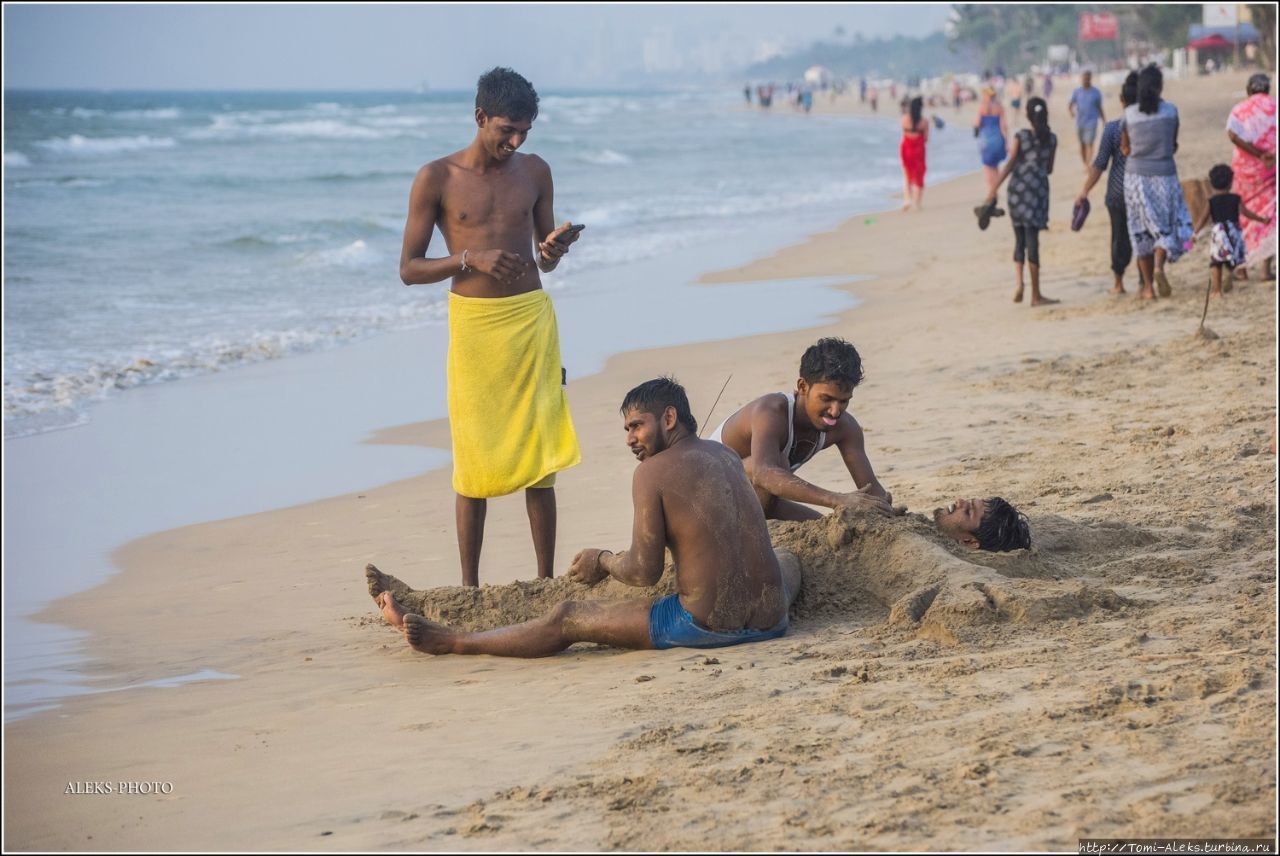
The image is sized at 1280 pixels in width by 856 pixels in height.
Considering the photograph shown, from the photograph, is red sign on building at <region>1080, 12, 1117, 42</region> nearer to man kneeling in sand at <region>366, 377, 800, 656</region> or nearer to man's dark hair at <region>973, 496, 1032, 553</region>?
man's dark hair at <region>973, 496, 1032, 553</region>

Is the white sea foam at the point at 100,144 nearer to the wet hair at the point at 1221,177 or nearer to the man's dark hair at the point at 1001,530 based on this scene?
the wet hair at the point at 1221,177

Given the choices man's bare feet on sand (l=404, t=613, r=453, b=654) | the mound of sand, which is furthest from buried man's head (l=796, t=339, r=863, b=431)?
man's bare feet on sand (l=404, t=613, r=453, b=654)

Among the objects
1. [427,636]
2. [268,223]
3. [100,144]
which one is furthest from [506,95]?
[100,144]

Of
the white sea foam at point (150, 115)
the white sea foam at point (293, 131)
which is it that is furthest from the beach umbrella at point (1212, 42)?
the white sea foam at point (150, 115)

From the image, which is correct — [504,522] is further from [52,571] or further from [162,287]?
[162,287]

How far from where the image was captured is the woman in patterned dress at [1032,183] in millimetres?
10062

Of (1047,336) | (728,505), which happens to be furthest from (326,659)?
(1047,336)

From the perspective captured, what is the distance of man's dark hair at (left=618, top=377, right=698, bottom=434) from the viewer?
160 inches

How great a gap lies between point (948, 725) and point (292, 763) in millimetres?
1627

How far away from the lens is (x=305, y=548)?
6.03 metres

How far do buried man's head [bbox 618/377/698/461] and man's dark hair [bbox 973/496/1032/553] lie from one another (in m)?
1.21

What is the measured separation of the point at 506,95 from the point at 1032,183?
20.8ft

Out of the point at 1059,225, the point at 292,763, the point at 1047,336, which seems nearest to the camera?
the point at 292,763

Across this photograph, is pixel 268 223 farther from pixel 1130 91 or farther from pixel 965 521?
pixel 965 521
